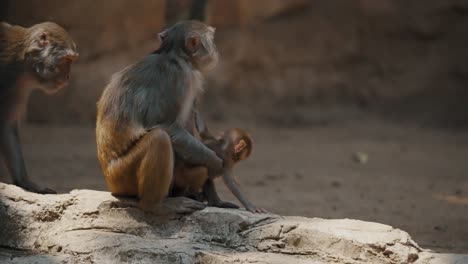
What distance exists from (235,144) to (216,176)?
1.92 feet

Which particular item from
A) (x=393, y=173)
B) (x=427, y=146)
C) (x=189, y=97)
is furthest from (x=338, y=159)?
(x=189, y=97)

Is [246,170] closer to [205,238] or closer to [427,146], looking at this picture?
[427,146]

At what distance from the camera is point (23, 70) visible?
7547 mm

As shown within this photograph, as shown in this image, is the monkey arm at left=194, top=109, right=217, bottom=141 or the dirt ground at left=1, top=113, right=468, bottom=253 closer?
the monkey arm at left=194, top=109, right=217, bottom=141

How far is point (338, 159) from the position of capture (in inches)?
509

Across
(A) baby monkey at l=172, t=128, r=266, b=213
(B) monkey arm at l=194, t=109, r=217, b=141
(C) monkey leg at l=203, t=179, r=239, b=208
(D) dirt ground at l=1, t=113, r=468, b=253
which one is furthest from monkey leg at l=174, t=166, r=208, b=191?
(D) dirt ground at l=1, t=113, r=468, b=253

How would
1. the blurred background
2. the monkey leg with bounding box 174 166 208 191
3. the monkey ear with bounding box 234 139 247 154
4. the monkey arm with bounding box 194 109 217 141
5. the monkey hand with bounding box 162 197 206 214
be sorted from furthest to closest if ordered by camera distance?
the blurred background → the monkey ear with bounding box 234 139 247 154 → the monkey arm with bounding box 194 109 217 141 → the monkey leg with bounding box 174 166 208 191 → the monkey hand with bounding box 162 197 206 214

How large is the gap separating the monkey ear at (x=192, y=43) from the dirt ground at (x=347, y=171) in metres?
2.83

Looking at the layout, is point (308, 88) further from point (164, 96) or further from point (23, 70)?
point (164, 96)

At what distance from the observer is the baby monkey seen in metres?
6.65

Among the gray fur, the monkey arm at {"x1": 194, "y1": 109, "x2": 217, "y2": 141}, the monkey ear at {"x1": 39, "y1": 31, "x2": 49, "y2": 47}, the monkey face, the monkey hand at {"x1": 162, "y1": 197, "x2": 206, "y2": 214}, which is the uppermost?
the monkey ear at {"x1": 39, "y1": 31, "x2": 49, "y2": 47}

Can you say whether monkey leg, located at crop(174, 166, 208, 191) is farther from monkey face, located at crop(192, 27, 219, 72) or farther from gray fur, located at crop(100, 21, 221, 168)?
monkey face, located at crop(192, 27, 219, 72)

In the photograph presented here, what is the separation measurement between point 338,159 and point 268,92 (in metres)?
4.00

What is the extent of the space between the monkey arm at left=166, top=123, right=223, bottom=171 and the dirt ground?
2.52 metres
